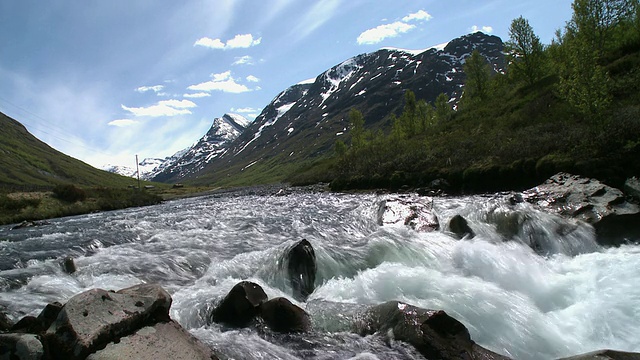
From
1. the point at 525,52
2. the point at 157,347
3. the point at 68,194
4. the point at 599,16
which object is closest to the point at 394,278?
the point at 157,347

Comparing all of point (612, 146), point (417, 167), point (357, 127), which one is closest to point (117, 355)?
point (612, 146)

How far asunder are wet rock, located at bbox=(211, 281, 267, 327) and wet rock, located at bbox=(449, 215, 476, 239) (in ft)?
34.9

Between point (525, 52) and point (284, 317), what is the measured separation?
222 feet

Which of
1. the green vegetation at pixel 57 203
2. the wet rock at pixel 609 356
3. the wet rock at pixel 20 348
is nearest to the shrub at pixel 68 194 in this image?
the green vegetation at pixel 57 203

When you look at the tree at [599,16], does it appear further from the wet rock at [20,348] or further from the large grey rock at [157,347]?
the wet rock at [20,348]

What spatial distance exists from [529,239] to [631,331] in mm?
7564

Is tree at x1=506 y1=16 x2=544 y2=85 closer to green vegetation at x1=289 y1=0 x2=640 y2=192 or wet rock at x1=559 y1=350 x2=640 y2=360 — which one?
green vegetation at x1=289 y1=0 x2=640 y2=192

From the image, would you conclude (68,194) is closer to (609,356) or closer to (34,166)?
(609,356)

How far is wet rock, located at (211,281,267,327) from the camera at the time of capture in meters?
8.89

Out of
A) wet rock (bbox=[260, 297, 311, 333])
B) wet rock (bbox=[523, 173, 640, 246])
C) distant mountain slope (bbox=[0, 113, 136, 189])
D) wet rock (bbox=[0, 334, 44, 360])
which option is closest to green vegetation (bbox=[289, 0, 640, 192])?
wet rock (bbox=[523, 173, 640, 246])

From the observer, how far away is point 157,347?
5949mm

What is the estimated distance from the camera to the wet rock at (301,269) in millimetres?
11562

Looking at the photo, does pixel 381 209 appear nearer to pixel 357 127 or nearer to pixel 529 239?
pixel 529 239

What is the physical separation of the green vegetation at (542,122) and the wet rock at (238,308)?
71.2 ft
